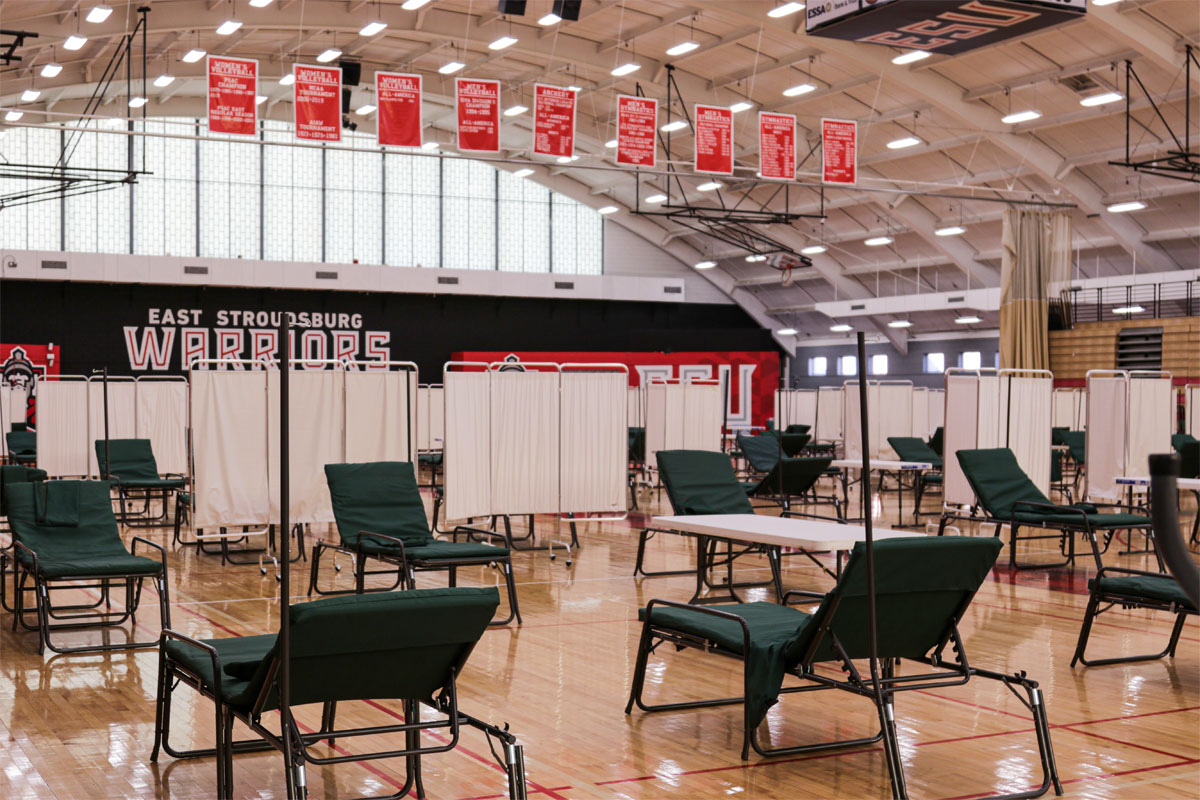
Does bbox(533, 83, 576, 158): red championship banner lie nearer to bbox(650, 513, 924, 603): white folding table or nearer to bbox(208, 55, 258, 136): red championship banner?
bbox(208, 55, 258, 136): red championship banner

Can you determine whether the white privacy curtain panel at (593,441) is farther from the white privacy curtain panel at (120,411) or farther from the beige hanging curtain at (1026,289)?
the beige hanging curtain at (1026,289)

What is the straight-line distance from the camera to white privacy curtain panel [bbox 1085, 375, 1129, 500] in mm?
11000

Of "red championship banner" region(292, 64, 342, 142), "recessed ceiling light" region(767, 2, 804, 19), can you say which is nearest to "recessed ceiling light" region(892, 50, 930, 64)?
"recessed ceiling light" region(767, 2, 804, 19)

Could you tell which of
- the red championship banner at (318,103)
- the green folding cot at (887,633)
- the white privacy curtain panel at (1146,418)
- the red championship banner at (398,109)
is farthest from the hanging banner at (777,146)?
the green folding cot at (887,633)

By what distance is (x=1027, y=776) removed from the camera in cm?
424

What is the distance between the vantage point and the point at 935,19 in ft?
24.0

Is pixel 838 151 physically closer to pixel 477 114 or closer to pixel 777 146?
pixel 777 146

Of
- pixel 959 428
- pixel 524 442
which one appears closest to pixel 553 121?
pixel 524 442

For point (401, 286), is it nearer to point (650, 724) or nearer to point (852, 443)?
point (852, 443)

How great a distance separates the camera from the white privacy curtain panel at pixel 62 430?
510 inches

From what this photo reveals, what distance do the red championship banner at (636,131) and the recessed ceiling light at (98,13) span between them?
7.27 meters

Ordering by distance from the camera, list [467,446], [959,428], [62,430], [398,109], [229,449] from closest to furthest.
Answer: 1. [229,449]
2. [467,446]
3. [959,428]
4. [62,430]
5. [398,109]

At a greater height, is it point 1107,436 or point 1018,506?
point 1107,436

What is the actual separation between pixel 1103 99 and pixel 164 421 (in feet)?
47.6
